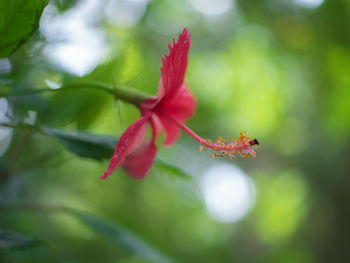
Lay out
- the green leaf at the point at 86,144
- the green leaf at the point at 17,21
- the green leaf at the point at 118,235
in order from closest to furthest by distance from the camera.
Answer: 1. the green leaf at the point at 17,21
2. the green leaf at the point at 86,144
3. the green leaf at the point at 118,235

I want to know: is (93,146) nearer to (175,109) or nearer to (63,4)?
(175,109)

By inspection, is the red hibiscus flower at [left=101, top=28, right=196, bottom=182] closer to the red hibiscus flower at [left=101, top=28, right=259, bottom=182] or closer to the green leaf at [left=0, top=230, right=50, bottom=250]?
the red hibiscus flower at [left=101, top=28, right=259, bottom=182]

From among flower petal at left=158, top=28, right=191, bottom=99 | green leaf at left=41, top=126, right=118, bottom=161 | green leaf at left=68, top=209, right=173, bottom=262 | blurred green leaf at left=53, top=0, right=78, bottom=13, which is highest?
blurred green leaf at left=53, top=0, right=78, bottom=13

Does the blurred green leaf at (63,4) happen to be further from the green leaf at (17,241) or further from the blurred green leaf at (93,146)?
the green leaf at (17,241)

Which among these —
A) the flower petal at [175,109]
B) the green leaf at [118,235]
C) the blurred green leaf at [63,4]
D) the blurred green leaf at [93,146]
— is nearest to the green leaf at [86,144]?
the blurred green leaf at [93,146]

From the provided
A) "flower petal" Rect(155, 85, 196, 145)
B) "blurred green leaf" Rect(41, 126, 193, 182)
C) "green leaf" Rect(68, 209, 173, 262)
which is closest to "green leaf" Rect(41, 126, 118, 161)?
"blurred green leaf" Rect(41, 126, 193, 182)

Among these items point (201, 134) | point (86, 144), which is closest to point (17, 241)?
point (86, 144)

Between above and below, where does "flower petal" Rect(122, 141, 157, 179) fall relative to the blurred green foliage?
below
